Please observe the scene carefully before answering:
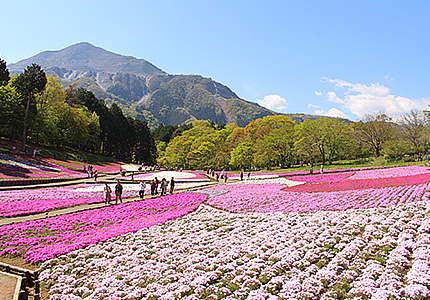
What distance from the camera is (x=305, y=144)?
Answer: 5141cm

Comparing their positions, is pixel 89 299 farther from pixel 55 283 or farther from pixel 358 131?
pixel 358 131

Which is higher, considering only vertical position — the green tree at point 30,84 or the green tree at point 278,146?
the green tree at point 30,84

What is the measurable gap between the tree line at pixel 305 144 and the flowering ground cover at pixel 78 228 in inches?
1274

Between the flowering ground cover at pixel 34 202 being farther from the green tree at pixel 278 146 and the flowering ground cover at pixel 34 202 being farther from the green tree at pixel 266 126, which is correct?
the green tree at pixel 266 126

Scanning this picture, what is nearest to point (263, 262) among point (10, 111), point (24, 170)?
point (24, 170)

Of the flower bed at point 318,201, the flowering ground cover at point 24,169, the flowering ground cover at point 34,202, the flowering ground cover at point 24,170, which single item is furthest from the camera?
the flowering ground cover at point 24,169

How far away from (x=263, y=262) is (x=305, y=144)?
149ft

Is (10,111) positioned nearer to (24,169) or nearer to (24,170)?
(24,169)

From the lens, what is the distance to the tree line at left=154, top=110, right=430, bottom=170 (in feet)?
181

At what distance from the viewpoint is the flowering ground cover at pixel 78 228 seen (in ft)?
36.1

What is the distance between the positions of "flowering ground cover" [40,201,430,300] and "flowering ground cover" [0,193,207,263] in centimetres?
98

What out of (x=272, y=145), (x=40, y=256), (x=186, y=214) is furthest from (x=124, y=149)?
(x=40, y=256)

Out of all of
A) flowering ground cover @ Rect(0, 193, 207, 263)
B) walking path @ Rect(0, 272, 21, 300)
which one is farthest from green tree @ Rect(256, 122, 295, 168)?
walking path @ Rect(0, 272, 21, 300)

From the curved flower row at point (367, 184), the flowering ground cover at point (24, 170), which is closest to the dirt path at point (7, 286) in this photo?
the curved flower row at point (367, 184)
